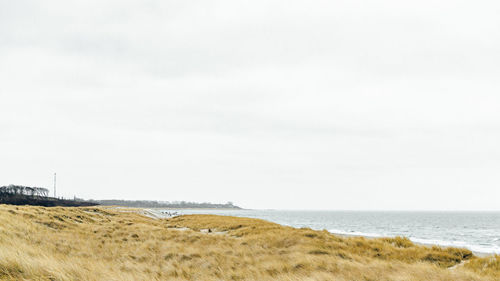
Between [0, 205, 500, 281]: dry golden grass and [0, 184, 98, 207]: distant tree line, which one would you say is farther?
[0, 184, 98, 207]: distant tree line

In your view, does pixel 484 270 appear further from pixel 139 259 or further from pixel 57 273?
pixel 57 273

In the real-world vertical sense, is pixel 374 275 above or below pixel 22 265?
below

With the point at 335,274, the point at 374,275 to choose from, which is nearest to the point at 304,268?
the point at 335,274

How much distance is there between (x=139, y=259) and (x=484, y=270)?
37.9ft

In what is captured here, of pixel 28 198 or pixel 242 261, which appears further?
pixel 28 198

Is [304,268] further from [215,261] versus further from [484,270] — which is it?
[484,270]

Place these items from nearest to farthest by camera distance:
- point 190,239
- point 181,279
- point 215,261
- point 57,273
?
point 57,273
point 181,279
point 215,261
point 190,239

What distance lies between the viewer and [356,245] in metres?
17.3

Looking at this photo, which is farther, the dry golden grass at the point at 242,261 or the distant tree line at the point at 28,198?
the distant tree line at the point at 28,198

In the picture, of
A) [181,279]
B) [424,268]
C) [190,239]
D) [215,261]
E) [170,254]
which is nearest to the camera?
[181,279]

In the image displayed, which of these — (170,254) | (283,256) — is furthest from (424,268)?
(170,254)

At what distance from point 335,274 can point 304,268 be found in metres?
1.41

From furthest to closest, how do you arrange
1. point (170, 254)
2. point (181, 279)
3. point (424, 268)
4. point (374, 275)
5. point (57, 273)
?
point (170, 254) < point (424, 268) < point (374, 275) < point (181, 279) < point (57, 273)

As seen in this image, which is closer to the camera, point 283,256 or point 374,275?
point 374,275
